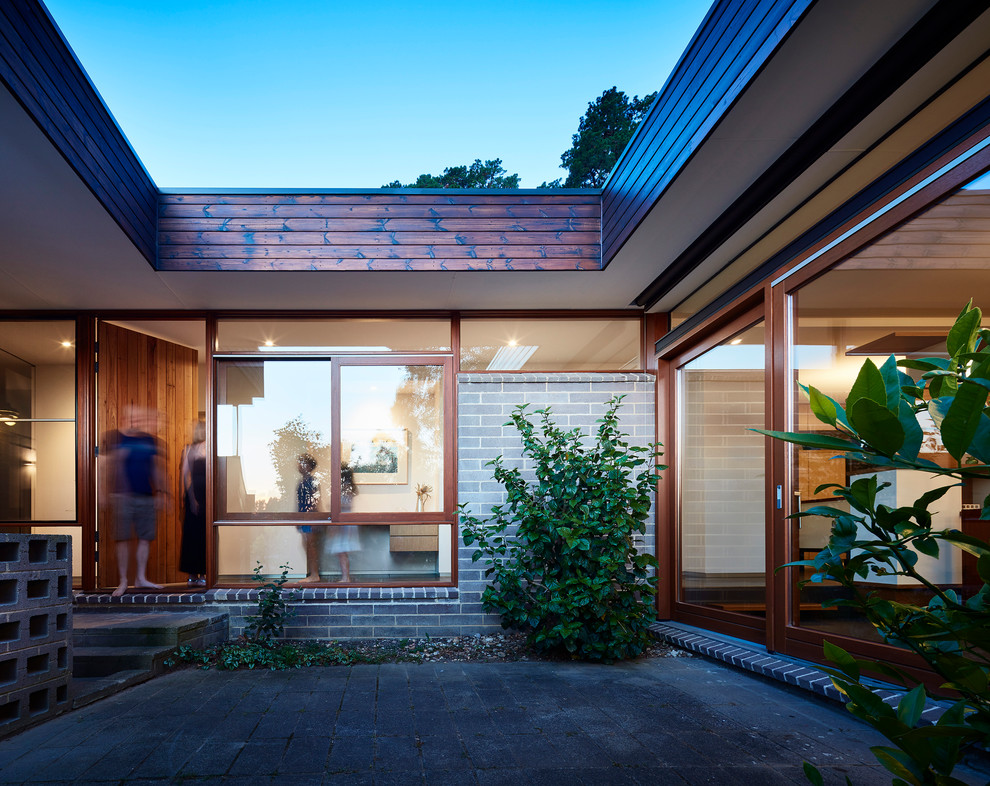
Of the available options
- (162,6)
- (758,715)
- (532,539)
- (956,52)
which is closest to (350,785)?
(758,715)

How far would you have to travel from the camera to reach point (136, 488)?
18.6ft

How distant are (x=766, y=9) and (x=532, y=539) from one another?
3.32 metres

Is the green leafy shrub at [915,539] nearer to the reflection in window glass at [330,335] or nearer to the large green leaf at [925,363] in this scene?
the large green leaf at [925,363]

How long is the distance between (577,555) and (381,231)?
2575 millimetres

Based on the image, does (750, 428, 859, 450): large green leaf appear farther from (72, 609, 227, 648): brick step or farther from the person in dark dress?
the person in dark dress

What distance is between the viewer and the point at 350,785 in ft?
8.33

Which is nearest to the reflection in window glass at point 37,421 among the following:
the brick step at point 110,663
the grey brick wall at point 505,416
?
the brick step at point 110,663

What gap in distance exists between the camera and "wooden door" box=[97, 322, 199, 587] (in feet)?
18.5

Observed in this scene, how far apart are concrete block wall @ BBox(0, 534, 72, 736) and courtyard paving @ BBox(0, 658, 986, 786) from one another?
15cm

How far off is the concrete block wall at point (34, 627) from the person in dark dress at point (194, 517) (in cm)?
211

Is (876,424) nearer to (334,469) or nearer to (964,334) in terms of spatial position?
(964,334)

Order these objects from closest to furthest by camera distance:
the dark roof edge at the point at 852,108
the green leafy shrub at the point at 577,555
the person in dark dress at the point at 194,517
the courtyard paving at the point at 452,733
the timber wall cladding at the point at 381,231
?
1. the dark roof edge at the point at 852,108
2. the courtyard paving at the point at 452,733
3. the green leafy shrub at the point at 577,555
4. the timber wall cladding at the point at 381,231
5. the person in dark dress at the point at 194,517

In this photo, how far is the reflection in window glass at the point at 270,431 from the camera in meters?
5.59

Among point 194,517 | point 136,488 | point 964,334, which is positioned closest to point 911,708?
point 964,334
